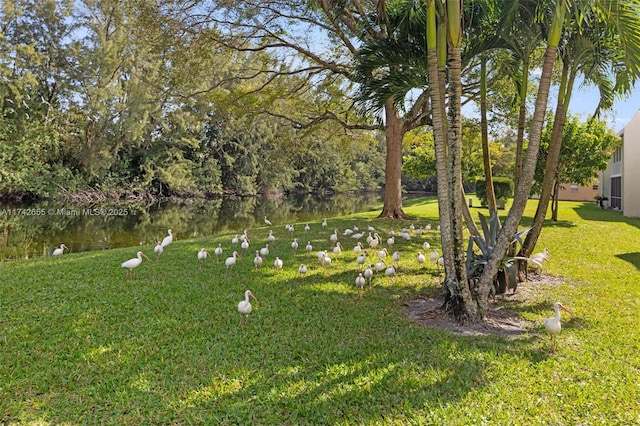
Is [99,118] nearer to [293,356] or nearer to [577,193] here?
[293,356]

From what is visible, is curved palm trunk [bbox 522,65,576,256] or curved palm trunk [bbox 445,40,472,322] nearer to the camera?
curved palm trunk [bbox 445,40,472,322]

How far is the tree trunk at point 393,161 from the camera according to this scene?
16.1 metres

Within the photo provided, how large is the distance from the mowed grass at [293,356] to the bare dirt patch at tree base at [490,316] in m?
Result: 0.15

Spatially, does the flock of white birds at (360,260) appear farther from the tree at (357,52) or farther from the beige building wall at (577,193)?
the beige building wall at (577,193)

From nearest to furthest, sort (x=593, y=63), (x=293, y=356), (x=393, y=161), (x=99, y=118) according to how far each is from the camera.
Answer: (x=293, y=356) → (x=593, y=63) → (x=393, y=161) → (x=99, y=118)

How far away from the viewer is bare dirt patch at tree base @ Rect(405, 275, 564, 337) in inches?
212

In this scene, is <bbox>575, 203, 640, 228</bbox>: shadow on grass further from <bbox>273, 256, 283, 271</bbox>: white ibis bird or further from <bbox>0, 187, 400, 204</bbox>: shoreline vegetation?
<bbox>0, 187, 400, 204</bbox>: shoreline vegetation

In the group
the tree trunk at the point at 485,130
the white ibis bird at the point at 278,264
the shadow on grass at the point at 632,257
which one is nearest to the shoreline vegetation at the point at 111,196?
the white ibis bird at the point at 278,264

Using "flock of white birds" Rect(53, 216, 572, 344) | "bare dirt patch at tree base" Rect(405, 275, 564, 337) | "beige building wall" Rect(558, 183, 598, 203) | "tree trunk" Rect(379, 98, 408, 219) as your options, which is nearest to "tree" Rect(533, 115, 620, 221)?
"tree trunk" Rect(379, 98, 408, 219)

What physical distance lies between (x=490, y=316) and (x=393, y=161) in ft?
36.7

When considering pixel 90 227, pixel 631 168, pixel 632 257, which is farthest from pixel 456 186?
pixel 631 168

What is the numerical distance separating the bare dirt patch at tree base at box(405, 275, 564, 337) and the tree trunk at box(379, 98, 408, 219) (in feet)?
32.0

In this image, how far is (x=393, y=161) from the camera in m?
16.5

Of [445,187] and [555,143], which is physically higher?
[555,143]
